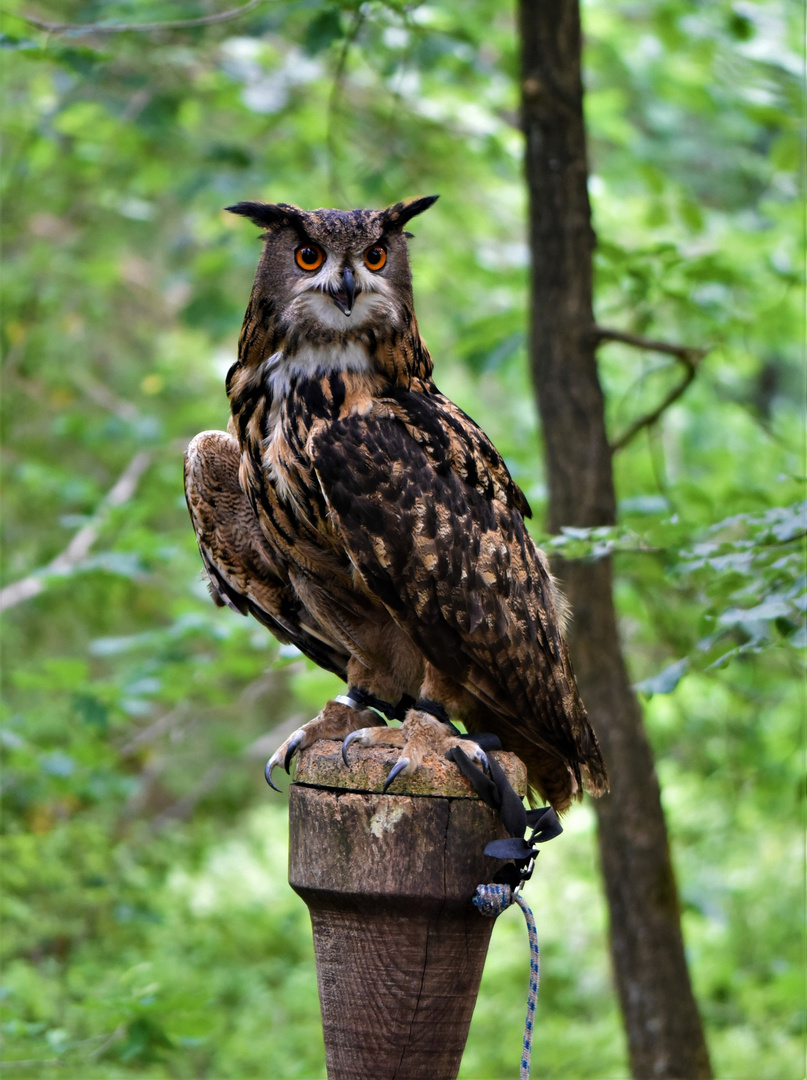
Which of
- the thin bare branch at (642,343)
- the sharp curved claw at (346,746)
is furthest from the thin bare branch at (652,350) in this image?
the sharp curved claw at (346,746)

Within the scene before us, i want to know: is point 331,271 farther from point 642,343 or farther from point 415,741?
point 642,343

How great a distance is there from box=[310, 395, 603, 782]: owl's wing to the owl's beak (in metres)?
0.22

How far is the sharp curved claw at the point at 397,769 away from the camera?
5.49 ft

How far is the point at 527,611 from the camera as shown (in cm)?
210

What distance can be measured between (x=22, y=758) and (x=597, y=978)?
427cm

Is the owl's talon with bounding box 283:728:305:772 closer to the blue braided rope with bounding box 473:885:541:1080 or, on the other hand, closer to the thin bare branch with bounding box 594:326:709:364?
the blue braided rope with bounding box 473:885:541:1080

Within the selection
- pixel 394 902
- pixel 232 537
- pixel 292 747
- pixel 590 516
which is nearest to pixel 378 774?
pixel 394 902

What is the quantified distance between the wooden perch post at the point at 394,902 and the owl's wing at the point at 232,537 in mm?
704

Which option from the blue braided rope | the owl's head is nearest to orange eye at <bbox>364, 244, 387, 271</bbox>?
the owl's head

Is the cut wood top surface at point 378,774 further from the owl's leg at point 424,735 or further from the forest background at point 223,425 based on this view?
the forest background at point 223,425

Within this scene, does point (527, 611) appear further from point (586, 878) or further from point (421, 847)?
point (586, 878)

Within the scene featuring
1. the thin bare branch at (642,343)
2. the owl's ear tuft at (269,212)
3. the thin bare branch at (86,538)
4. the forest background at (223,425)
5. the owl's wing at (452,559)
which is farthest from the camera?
the thin bare branch at (86,538)

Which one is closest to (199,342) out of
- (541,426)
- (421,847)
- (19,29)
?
(19,29)

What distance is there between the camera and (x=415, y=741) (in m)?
1.77
